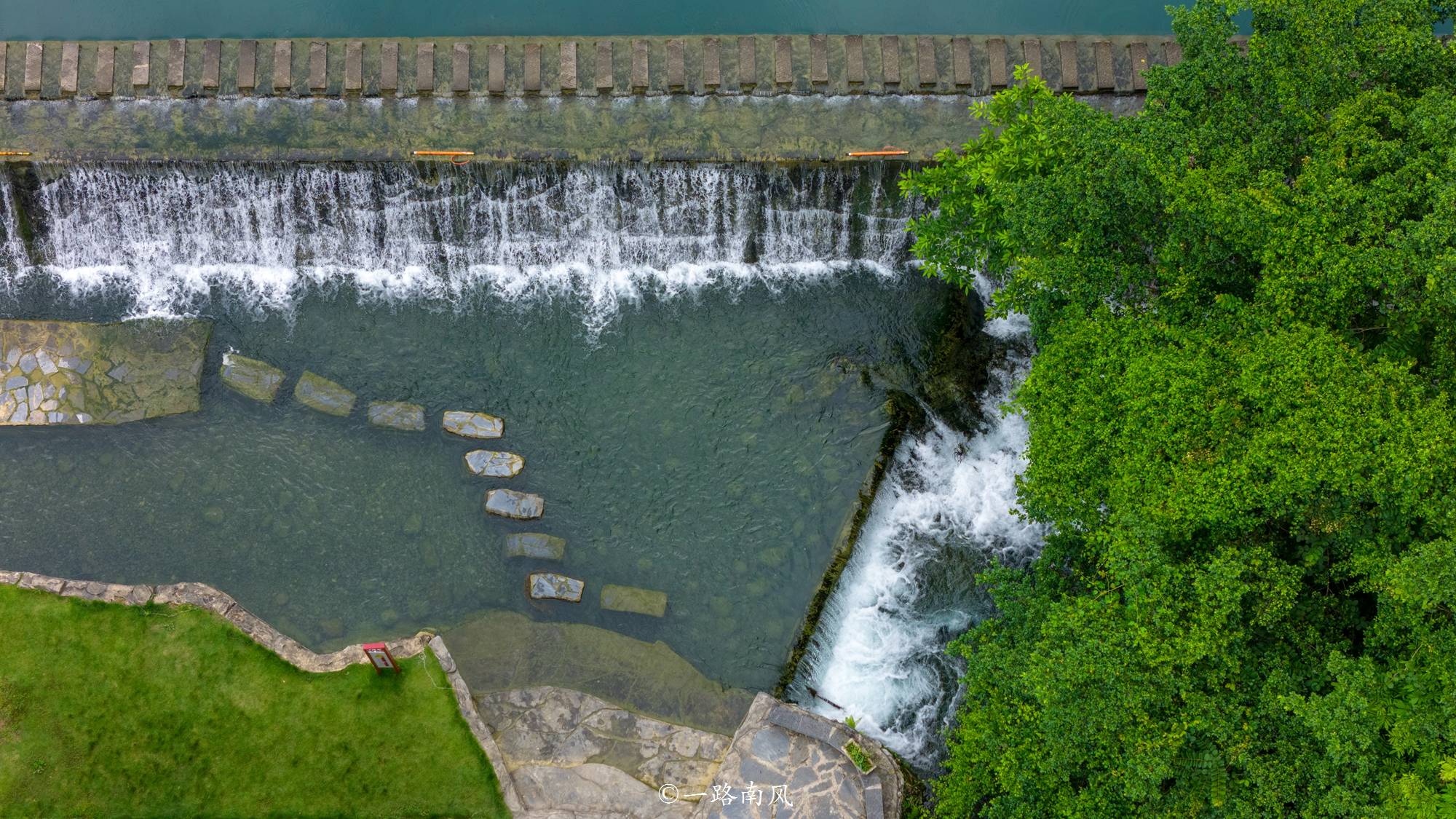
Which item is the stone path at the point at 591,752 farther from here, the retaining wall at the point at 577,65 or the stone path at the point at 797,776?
the retaining wall at the point at 577,65

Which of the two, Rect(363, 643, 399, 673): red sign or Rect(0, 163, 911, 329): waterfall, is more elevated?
Rect(0, 163, 911, 329): waterfall

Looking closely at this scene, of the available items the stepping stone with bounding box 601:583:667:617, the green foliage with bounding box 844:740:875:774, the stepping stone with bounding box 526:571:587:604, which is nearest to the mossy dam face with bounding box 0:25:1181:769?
the stepping stone with bounding box 601:583:667:617

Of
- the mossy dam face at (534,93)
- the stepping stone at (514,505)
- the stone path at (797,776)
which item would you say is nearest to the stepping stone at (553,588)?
the stepping stone at (514,505)

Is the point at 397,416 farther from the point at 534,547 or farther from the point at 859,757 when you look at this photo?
the point at 859,757

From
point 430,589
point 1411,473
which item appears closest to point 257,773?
point 430,589

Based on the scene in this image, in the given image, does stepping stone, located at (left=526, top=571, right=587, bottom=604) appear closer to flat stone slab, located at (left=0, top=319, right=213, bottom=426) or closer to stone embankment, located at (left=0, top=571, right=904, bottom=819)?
stone embankment, located at (left=0, top=571, right=904, bottom=819)

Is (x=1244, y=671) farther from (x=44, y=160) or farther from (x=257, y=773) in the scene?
(x=44, y=160)

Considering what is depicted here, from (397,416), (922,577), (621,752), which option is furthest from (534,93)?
(621,752)
